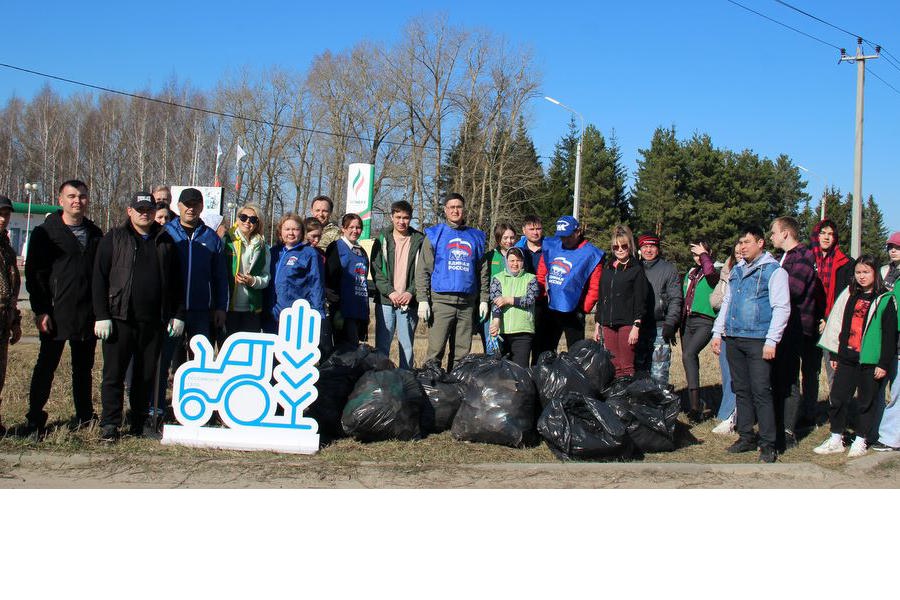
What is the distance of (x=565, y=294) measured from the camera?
7641 mm

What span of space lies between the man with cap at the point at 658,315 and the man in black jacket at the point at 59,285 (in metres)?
5.17

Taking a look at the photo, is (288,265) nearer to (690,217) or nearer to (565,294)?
(565,294)

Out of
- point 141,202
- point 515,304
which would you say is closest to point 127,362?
point 141,202

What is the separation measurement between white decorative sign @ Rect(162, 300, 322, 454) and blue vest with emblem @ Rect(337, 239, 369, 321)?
1.51 metres

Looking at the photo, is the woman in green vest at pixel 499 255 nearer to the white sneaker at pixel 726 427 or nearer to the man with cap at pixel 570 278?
the man with cap at pixel 570 278

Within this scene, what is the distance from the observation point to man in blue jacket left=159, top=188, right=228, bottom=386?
6.48 meters

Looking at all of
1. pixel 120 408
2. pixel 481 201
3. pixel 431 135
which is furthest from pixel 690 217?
pixel 120 408

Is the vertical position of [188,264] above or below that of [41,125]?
below

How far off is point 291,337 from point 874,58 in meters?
21.8

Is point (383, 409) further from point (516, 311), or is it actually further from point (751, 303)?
point (751, 303)

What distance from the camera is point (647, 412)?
20.8 feet

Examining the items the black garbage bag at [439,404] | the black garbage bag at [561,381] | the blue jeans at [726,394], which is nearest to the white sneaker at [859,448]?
the blue jeans at [726,394]

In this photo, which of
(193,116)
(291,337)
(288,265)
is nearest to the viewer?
(291,337)

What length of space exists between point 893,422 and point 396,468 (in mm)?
4352
